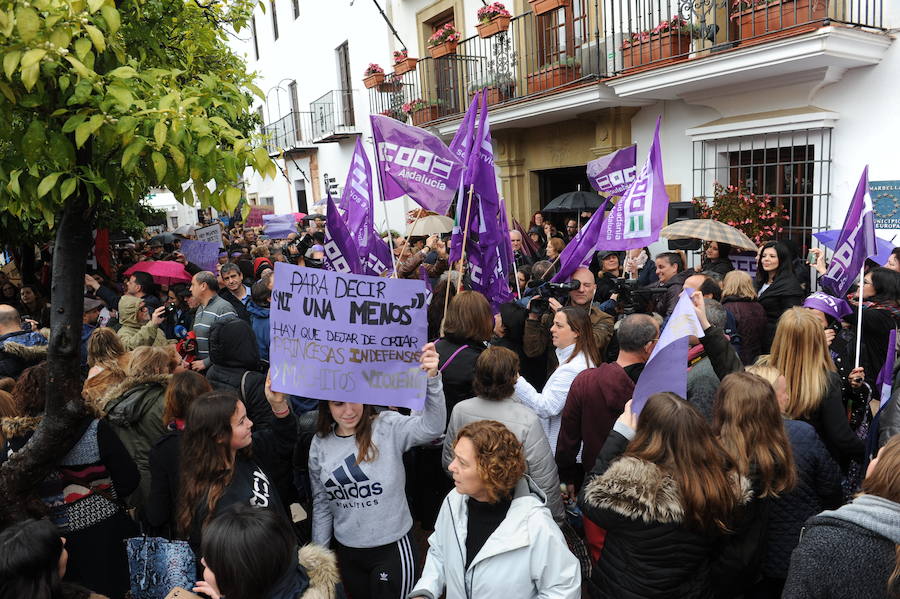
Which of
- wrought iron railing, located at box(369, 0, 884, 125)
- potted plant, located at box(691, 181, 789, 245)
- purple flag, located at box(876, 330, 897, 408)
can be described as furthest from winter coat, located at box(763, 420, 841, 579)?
potted plant, located at box(691, 181, 789, 245)

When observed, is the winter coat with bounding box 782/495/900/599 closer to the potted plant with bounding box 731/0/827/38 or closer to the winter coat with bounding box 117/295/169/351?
the winter coat with bounding box 117/295/169/351

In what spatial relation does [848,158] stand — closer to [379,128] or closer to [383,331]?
[379,128]

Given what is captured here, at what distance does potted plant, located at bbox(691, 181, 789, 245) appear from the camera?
7836mm

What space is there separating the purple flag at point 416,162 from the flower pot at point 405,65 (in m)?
9.32

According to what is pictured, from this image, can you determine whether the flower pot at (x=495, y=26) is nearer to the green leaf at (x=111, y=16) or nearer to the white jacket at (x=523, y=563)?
the green leaf at (x=111, y=16)

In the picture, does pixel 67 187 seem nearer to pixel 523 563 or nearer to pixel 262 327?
pixel 523 563

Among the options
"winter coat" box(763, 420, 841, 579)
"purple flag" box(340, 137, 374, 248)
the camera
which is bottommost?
"winter coat" box(763, 420, 841, 579)

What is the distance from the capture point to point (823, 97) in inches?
298

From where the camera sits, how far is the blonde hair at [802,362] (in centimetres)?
331

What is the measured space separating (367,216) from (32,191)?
12.2ft

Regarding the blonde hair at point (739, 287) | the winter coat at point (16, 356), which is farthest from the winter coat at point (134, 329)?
the blonde hair at point (739, 287)

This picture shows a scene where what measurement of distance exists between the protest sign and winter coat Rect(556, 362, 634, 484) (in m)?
7.39

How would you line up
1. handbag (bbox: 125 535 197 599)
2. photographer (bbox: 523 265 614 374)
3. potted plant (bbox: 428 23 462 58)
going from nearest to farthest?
handbag (bbox: 125 535 197 599)
photographer (bbox: 523 265 614 374)
potted plant (bbox: 428 23 462 58)

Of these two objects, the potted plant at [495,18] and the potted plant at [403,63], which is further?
the potted plant at [403,63]
